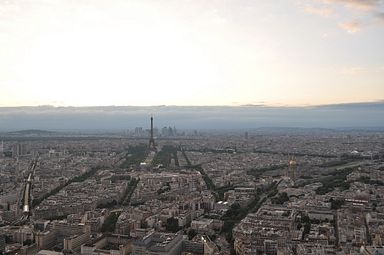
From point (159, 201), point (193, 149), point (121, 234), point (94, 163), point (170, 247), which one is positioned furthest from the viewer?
point (193, 149)

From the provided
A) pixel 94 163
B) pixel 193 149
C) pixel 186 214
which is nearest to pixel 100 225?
pixel 186 214

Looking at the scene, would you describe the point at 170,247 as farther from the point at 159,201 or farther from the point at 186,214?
the point at 159,201

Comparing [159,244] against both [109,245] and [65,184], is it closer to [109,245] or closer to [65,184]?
[109,245]

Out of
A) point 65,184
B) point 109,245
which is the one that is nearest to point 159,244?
point 109,245

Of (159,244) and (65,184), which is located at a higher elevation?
(159,244)

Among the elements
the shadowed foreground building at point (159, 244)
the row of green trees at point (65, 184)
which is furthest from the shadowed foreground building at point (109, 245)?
A: the row of green trees at point (65, 184)

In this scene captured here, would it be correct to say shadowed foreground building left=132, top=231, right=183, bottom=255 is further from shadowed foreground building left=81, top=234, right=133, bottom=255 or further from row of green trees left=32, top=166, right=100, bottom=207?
row of green trees left=32, top=166, right=100, bottom=207

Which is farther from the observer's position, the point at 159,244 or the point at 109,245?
the point at 109,245

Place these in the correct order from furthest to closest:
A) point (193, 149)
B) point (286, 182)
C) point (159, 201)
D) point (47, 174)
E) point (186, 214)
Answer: point (193, 149) < point (47, 174) < point (286, 182) < point (159, 201) < point (186, 214)

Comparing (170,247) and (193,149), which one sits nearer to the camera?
(170,247)

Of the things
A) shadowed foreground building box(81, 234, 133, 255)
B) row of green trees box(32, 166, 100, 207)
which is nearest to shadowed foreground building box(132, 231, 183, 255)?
shadowed foreground building box(81, 234, 133, 255)
